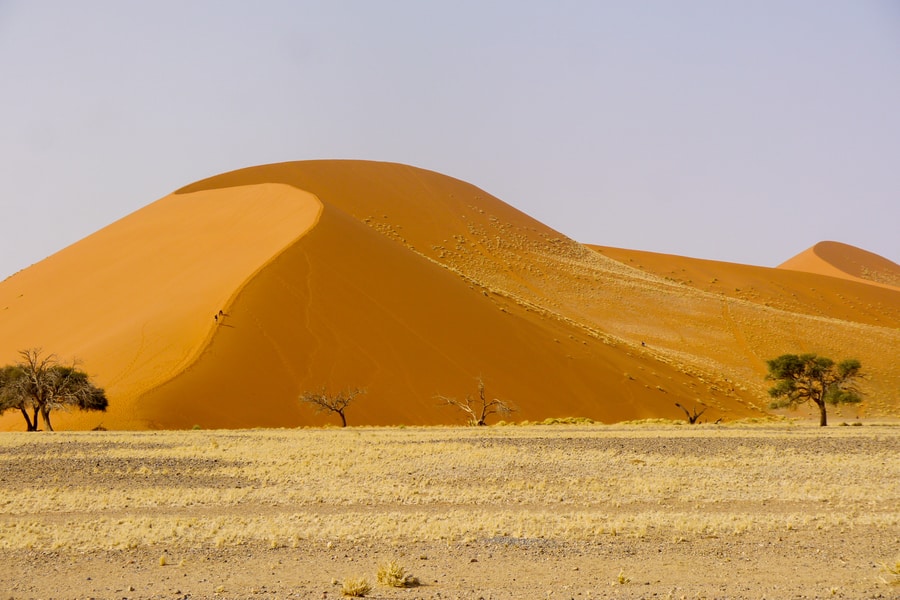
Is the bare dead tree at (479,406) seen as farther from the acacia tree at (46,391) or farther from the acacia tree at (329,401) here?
the acacia tree at (46,391)

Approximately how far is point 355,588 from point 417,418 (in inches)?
1097

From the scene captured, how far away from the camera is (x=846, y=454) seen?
1936 centimetres

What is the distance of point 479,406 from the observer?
38188 mm

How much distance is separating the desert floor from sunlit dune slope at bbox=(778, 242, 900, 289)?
106020 millimetres

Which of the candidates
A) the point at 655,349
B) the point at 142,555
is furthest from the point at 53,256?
the point at 142,555

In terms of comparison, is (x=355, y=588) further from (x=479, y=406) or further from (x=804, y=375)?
(x=804, y=375)

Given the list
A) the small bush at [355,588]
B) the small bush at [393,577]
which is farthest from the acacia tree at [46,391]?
the small bush at [355,588]

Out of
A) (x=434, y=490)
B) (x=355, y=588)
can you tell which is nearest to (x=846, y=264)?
(x=434, y=490)

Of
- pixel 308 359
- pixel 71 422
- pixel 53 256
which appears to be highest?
pixel 53 256

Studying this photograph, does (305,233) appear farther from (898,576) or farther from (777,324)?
(898,576)

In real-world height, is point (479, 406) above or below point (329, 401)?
below

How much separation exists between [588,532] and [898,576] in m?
3.49

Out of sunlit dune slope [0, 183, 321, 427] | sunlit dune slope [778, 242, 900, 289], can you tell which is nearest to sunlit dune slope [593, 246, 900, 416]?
sunlit dune slope [778, 242, 900, 289]

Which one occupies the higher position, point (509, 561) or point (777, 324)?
point (777, 324)
